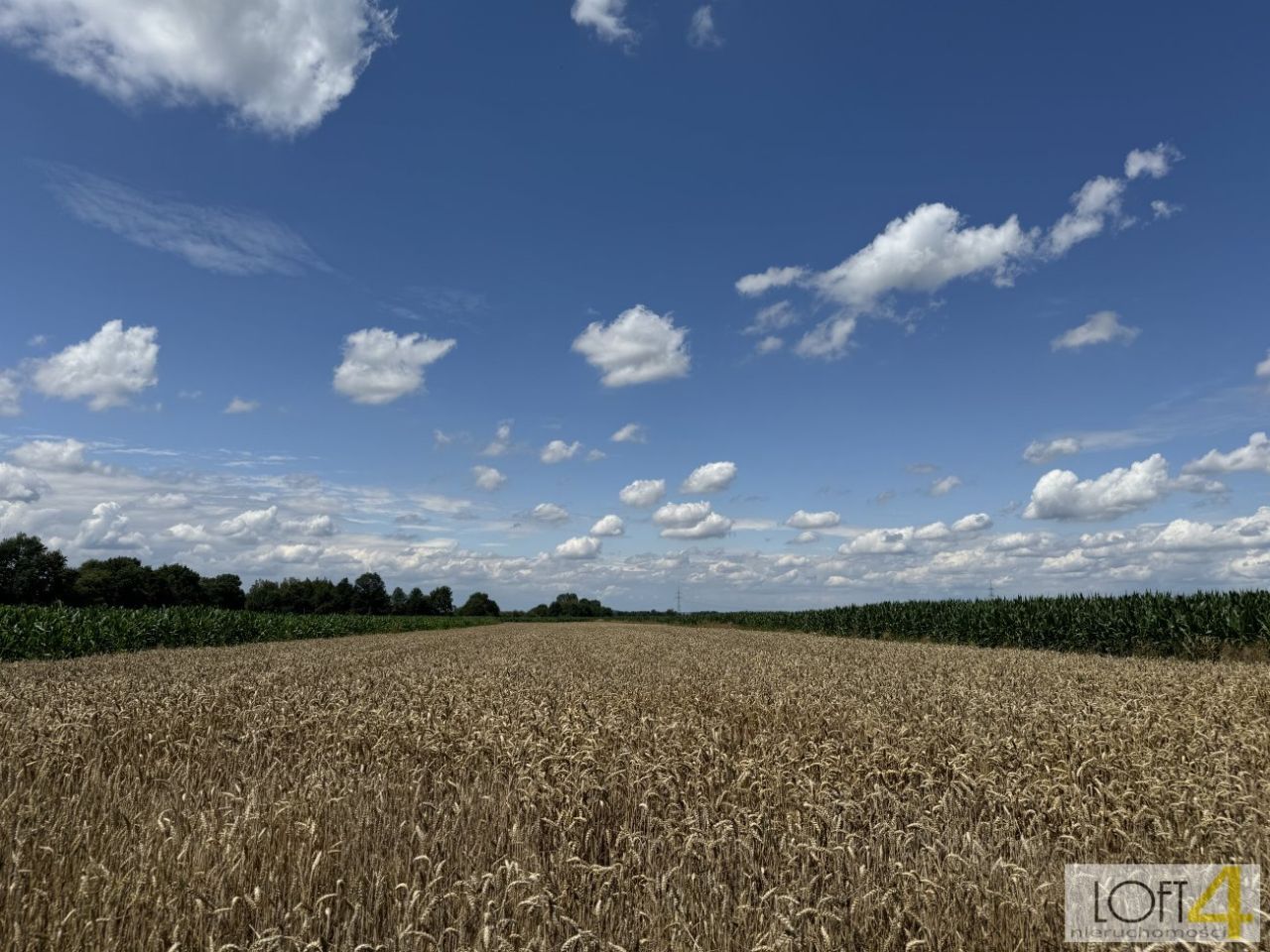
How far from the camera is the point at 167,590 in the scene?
10338 cm

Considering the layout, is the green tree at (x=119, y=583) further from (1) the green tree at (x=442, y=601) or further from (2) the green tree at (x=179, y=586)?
(1) the green tree at (x=442, y=601)

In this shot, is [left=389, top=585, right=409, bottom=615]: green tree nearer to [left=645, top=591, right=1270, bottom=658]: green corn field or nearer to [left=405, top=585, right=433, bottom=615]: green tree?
[left=405, top=585, right=433, bottom=615]: green tree

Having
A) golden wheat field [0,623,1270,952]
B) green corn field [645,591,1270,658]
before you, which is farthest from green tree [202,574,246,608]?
golden wheat field [0,623,1270,952]

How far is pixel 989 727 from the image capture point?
7684mm

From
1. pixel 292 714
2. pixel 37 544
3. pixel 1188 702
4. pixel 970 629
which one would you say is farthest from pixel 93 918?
pixel 37 544

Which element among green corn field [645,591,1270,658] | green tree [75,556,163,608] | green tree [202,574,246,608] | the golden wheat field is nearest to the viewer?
the golden wheat field

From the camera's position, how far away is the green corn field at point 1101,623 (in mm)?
26516

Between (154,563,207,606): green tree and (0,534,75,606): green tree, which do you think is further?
(154,563,207,606): green tree

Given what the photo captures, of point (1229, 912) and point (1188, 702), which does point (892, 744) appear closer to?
point (1229, 912)

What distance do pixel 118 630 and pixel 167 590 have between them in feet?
282

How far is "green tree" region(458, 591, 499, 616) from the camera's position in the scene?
170 m

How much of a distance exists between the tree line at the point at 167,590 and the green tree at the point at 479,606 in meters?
0.46

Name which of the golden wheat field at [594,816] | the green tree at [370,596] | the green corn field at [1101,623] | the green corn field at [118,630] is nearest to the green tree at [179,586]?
the green tree at [370,596]

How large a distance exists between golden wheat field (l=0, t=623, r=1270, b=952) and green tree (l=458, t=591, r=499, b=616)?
165059mm
